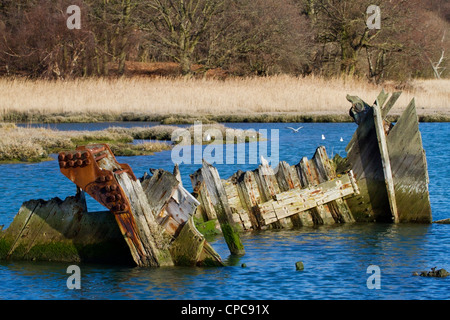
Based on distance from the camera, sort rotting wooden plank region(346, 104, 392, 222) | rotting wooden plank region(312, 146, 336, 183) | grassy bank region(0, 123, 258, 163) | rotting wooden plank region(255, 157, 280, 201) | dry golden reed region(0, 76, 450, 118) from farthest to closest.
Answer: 1. dry golden reed region(0, 76, 450, 118)
2. grassy bank region(0, 123, 258, 163)
3. rotting wooden plank region(346, 104, 392, 222)
4. rotting wooden plank region(312, 146, 336, 183)
5. rotting wooden plank region(255, 157, 280, 201)

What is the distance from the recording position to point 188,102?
35.7 metres

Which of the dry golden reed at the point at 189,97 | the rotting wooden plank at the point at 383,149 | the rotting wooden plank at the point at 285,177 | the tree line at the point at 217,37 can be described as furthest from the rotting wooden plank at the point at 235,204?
the tree line at the point at 217,37

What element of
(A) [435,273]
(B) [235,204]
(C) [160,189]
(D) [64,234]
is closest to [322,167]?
(B) [235,204]

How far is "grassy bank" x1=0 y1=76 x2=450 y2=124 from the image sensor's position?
1321 inches

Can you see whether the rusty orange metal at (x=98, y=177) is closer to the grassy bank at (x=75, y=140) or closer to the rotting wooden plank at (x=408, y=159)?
Answer: the rotting wooden plank at (x=408, y=159)

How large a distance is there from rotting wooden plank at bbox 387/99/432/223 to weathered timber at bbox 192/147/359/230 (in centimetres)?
82

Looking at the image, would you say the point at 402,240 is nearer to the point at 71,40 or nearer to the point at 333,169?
the point at 333,169

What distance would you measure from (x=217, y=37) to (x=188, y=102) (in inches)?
677

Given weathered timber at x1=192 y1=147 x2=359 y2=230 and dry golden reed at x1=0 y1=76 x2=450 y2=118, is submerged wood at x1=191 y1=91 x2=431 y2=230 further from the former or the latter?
dry golden reed at x1=0 y1=76 x2=450 y2=118

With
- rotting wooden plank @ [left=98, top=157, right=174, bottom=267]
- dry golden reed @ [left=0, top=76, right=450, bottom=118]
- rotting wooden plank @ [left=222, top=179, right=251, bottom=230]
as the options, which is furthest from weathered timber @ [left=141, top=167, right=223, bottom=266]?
dry golden reed @ [left=0, top=76, right=450, bottom=118]

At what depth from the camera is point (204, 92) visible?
3709cm

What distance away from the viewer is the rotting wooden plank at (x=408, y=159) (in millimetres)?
13297
